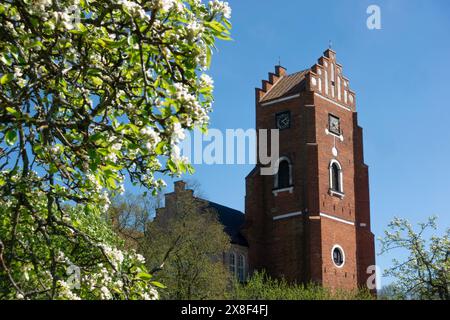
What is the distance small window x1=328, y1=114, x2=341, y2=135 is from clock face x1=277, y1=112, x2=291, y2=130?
2.64m

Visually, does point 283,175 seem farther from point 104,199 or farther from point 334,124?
point 104,199

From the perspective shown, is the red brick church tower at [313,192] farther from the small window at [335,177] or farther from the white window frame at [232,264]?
the white window frame at [232,264]

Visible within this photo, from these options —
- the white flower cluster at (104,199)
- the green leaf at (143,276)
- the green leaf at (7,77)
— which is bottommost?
the green leaf at (143,276)

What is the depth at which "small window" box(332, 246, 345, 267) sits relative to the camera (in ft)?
149

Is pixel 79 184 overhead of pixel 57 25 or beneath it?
beneath

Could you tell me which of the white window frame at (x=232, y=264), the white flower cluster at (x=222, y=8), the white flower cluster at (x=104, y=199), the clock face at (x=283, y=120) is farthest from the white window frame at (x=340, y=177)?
the white flower cluster at (x=222, y=8)

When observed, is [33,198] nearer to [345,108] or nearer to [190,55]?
[190,55]

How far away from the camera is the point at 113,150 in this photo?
7.44 m

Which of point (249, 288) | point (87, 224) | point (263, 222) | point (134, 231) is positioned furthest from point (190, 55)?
point (263, 222)

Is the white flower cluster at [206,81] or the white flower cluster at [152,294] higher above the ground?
the white flower cluster at [206,81]

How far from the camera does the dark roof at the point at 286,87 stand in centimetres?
4859

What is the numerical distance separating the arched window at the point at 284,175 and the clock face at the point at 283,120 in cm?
221

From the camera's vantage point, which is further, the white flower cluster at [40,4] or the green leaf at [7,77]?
the white flower cluster at [40,4]

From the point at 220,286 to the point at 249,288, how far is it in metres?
3.36
